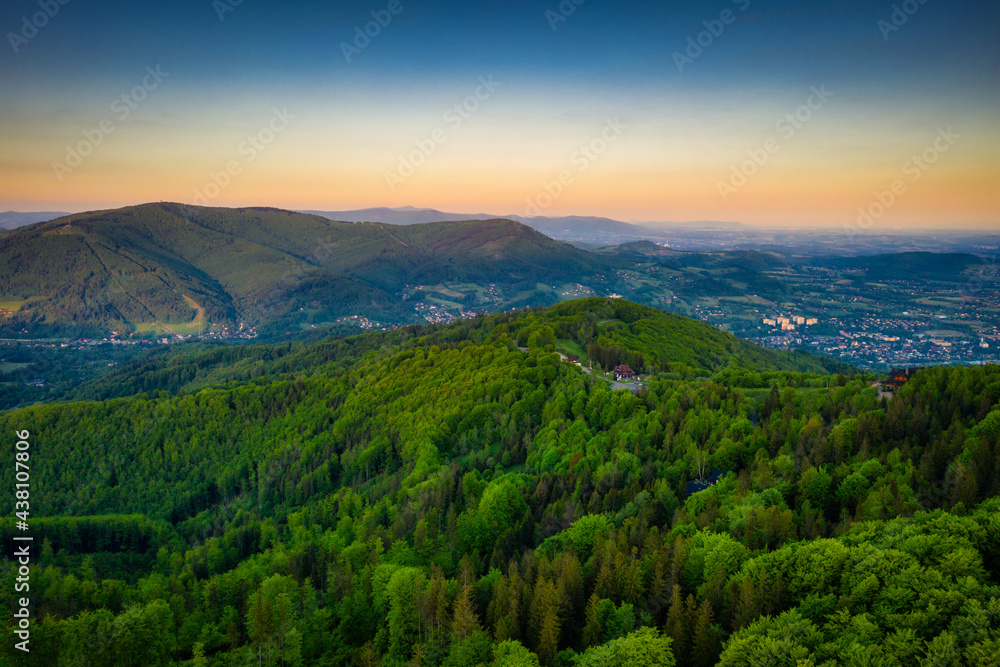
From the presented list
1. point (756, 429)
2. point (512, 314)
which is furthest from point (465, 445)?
point (512, 314)

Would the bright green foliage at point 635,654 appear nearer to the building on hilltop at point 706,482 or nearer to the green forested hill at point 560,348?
the building on hilltop at point 706,482

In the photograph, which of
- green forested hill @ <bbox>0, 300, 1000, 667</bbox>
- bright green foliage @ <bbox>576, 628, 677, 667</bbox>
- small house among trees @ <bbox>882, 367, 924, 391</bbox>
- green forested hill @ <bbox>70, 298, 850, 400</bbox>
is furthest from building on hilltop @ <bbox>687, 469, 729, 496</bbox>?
green forested hill @ <bbox>70, 298, 850, 400</bbox>

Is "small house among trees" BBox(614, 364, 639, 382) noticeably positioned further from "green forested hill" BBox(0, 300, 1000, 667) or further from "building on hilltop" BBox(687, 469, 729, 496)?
"building on hilltop" BBox(687, 469, 729, 496)

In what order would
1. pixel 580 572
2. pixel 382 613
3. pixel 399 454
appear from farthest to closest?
1. pixel 399 454
2. pixel 382 613
3. pixel 580 572

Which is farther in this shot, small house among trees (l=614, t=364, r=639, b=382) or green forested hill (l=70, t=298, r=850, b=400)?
green forested hill (l=70, t=298, r=850, b=400)

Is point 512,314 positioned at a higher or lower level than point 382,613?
higher

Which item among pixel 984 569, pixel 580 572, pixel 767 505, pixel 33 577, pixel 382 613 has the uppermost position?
pixel 984 569

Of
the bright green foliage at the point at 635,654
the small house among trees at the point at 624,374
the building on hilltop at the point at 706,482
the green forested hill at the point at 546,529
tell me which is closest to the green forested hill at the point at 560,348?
the small house among trees at the point at 624,374

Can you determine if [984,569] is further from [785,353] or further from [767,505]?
[785,353]
